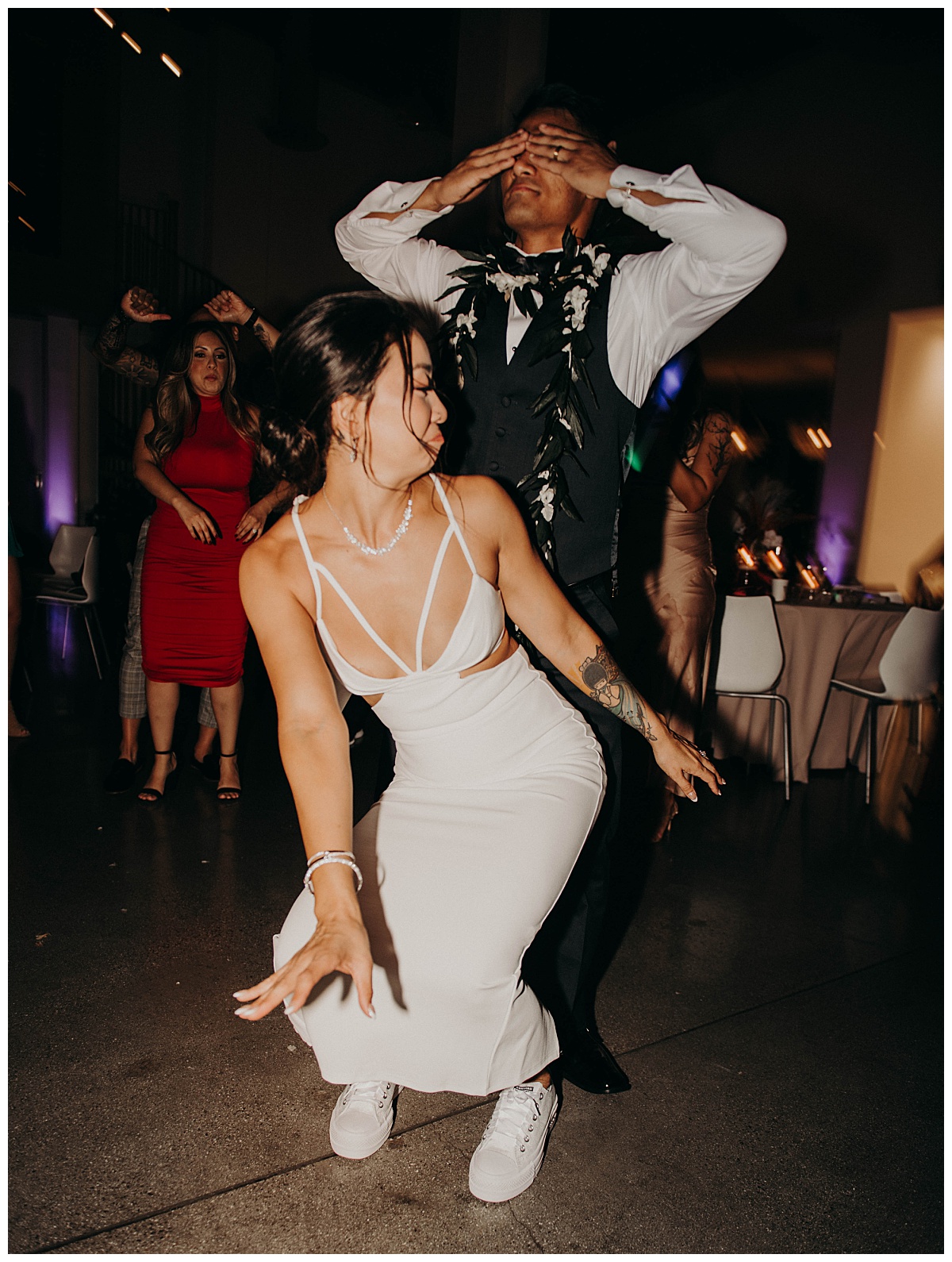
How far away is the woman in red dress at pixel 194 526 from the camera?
2.92m

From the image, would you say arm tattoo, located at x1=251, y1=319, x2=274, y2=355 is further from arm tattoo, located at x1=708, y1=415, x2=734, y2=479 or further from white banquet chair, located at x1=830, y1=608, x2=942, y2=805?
white banquet chair, located at x1=830, y1=608, x2=942, y2=805

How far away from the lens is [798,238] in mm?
7086

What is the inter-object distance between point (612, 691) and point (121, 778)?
2.35 metres

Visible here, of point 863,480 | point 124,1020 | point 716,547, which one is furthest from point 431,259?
point 863,480

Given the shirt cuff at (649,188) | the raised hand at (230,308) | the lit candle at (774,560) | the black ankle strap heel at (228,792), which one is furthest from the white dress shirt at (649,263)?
the lit candle at (774,560)

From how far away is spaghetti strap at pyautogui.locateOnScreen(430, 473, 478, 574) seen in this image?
1355 millimetres

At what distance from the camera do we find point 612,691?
148 centimetres

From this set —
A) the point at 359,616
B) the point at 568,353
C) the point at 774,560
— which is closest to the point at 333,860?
the point at 359,616

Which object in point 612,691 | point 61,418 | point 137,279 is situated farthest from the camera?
point 61,418

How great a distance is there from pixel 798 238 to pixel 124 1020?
25.5 ft

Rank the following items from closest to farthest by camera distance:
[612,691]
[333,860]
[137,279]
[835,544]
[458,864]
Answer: [333,860]
[458,864]
[612,691]
[835,544]
[137,279]

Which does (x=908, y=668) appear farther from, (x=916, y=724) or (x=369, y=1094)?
(x=369, y=1094)

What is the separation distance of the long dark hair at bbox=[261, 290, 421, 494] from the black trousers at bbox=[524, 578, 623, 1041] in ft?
2.10

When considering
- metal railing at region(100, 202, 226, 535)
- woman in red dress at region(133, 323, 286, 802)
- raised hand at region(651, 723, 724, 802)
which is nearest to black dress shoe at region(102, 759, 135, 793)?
woman in red dress at region(133, 323, 286, 802)
